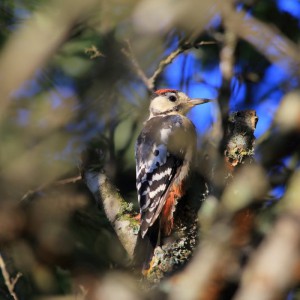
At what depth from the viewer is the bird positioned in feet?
11.8

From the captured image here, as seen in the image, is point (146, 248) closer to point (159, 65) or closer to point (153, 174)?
point (153, 174)

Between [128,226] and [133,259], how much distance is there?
0.72 ft

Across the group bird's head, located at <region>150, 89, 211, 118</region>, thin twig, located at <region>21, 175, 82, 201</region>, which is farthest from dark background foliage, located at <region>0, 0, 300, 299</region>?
bird's head, located at <region>150, 89, 211, 118</region>

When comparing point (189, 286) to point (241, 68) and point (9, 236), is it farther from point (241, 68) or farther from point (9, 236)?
point (241, 68)

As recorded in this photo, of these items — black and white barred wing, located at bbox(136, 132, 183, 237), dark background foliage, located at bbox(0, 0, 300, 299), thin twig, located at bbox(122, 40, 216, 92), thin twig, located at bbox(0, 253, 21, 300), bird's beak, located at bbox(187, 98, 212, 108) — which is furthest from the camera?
bird's beak, located at bbox(187, 98, 212, 108)

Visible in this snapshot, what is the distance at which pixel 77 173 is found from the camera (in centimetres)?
360

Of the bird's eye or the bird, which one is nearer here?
the bird

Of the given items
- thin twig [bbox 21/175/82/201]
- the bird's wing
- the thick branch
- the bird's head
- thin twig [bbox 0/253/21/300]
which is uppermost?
thin twig [bbox 21/175/82/201]

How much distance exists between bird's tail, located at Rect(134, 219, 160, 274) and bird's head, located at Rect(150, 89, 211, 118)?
4.82 feet

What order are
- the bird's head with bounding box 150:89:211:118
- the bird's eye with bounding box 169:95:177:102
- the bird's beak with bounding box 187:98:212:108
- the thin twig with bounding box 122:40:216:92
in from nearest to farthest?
the thin twig with bounding box 122:40:216:92 → the bird's beak with bounding box 187:98:212:108 → the bird's head with bounding box 150:89:211:118 → the bird's eye with bounding box 169:95:177:102

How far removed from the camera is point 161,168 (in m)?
4.29

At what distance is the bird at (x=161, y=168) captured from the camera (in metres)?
3.61

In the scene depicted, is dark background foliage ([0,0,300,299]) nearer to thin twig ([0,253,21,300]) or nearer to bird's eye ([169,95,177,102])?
thin twig ([0,253,21,300])

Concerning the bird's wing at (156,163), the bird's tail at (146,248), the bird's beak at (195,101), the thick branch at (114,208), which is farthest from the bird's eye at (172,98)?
the thick branch at (114,208)
